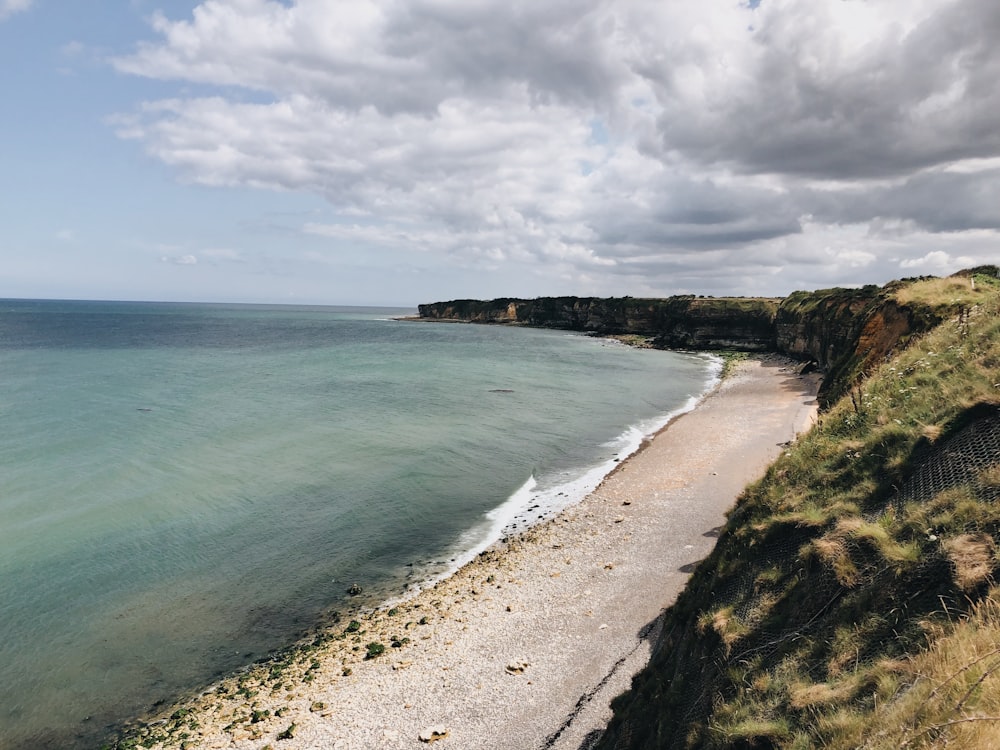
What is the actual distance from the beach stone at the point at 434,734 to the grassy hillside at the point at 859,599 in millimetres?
4401

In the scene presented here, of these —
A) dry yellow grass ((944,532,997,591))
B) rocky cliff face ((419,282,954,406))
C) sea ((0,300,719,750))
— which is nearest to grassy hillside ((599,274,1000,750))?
dry yellow grass ((944,532,997,591))

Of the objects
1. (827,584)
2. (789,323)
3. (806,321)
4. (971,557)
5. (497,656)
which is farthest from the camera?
(789,323)

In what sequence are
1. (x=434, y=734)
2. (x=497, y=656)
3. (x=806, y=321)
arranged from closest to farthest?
(x=434, y=734), (x=497, y=656), (x=806, y=321)

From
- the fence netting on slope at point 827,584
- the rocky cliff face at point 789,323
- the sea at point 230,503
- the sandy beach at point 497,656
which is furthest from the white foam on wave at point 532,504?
the fence netting on slope at point 827,584

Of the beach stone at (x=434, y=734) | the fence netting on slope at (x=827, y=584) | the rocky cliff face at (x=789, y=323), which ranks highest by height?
the rocky cliff face at (x=789, y=323)

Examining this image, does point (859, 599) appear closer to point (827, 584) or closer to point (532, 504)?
point (827, 584)

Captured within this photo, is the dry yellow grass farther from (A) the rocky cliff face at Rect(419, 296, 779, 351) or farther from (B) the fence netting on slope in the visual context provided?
(A) the rocky cliff face at Rect(419, 296, 779, 351)

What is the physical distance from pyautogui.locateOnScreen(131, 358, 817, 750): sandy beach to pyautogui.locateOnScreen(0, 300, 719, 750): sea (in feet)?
6.09

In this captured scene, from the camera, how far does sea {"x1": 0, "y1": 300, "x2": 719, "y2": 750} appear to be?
16312 mm

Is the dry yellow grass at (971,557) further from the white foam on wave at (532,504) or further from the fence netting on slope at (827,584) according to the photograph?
the white foam on wave at (532,504)

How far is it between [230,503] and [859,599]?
28.4 metres

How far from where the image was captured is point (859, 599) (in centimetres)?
694

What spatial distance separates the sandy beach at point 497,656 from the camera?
41.4 feet

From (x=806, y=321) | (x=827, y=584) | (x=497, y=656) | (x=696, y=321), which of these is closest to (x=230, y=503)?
(x=497, y=656)
